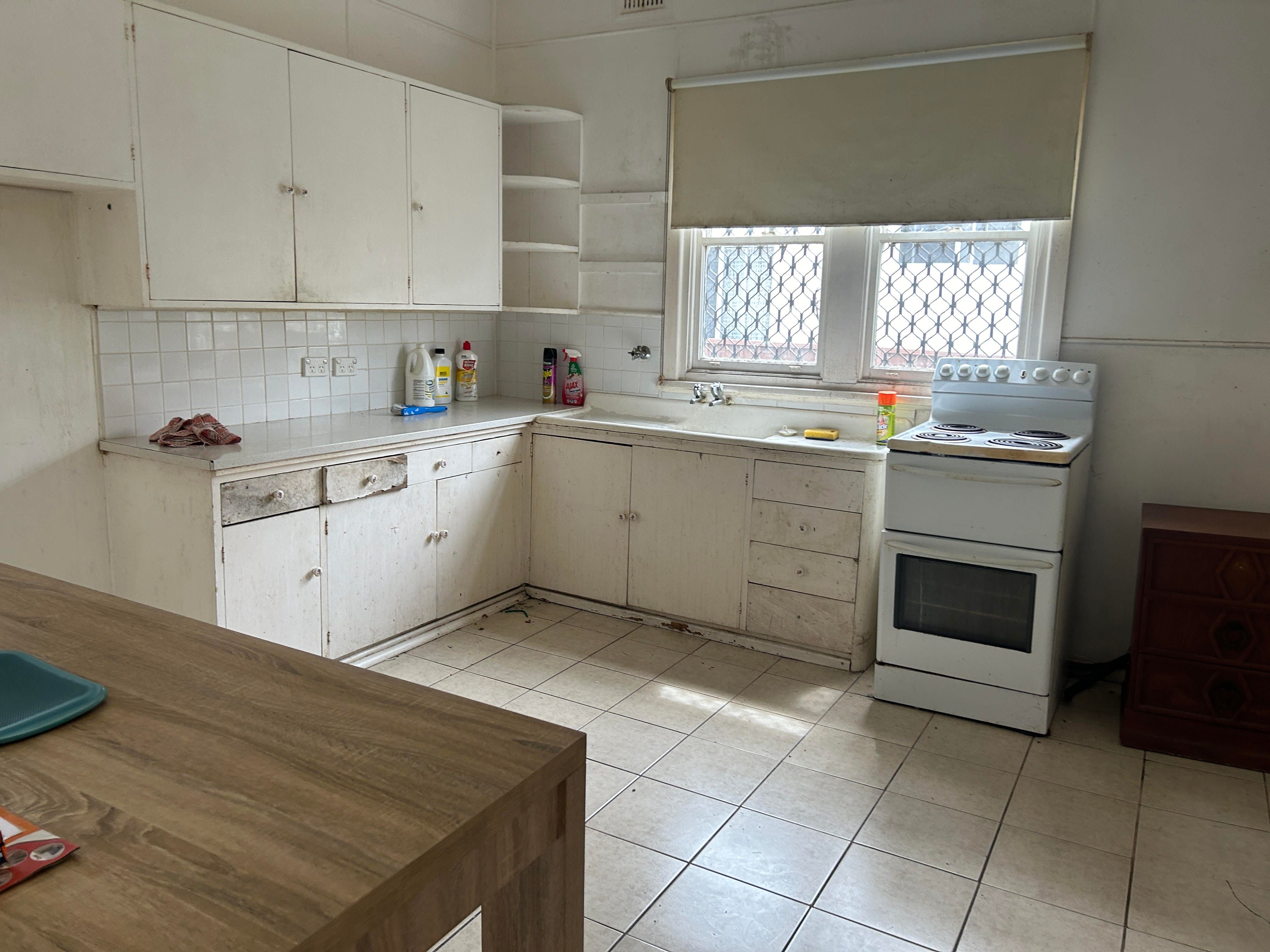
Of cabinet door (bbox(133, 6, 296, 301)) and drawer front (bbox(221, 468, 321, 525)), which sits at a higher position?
cabinet door (bbox(133, 6, 296, 301))

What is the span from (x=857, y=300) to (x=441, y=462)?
6.09 feet

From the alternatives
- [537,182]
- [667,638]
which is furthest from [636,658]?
[537,182]

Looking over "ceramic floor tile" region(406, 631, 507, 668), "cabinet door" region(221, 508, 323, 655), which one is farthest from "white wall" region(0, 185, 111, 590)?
"ceramic floor tile" region(406, 631, 507, 668)

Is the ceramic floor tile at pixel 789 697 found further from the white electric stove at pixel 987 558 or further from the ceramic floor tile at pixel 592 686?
the ceramic floor tile at pixel 592 686

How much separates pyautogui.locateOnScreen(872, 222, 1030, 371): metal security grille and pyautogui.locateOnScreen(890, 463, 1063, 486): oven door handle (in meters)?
0.83

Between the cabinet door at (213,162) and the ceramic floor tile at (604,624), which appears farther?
the ceramic floor tile at (604,624)

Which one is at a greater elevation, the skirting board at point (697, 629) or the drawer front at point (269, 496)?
the drawer front at point (269, 496)

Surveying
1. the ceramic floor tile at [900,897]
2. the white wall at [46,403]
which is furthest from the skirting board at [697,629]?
the white wall at [46,403]

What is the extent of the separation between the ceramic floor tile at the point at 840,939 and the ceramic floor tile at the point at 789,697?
1.08 meters

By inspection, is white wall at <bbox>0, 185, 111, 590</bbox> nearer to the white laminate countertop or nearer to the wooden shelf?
the white laminate countertop

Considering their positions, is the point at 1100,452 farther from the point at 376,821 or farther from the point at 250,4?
the point at 250,4

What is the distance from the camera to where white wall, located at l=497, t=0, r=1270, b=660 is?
3195mm

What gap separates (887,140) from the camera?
3678 mm

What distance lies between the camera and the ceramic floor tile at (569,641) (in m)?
3.76
